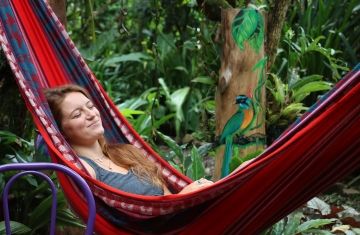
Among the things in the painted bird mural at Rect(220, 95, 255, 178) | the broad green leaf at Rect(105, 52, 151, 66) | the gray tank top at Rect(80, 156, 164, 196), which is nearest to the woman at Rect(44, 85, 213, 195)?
the gray tank top at Rect(80, 156, 164, 196)

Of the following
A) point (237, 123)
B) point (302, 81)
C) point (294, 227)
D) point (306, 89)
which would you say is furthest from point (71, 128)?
point (302, 81)

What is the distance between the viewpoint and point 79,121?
6.91 feet

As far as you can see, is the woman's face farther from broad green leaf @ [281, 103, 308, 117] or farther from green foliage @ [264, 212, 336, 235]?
broad green leaf @ [281, 103, 308, 117]

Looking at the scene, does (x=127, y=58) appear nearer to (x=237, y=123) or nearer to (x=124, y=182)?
(x=237, y=123)

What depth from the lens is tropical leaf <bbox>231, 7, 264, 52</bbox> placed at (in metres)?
2.33

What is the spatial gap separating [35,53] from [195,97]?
9.04 feet

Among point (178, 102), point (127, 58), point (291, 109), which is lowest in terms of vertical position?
point (178, 102)

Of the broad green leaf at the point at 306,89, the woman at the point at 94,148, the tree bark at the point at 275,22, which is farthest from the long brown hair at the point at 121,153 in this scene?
the broad green leaf at the point at 306,89

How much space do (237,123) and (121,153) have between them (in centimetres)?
46

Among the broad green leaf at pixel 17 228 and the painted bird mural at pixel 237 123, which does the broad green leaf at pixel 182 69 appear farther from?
the broad green leaf at pixel 17 228

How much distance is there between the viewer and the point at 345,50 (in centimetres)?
439

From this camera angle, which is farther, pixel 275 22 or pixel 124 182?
pixel 275 22

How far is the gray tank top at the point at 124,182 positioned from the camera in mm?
2070

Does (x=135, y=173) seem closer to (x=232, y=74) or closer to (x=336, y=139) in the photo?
(x=232, y=74)
